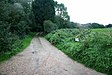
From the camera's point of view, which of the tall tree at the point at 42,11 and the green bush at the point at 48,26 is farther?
the tall tree at the point at 42,11

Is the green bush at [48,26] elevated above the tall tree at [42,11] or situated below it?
below

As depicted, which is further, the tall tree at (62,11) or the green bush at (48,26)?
the tall tree at (62,11)

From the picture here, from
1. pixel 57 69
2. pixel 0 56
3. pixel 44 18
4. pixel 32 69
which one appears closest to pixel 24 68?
pixel 32 69

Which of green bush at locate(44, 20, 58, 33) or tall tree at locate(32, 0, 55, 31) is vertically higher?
tall tree at locate(32, 0, 55, 31)

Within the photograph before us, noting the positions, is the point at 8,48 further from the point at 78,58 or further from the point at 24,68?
the point at 78,58

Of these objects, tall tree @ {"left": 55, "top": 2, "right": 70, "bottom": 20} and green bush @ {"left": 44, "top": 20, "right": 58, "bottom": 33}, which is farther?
tall tree @ {"left": 55, "top": 2, "right": 70, "bottom": 20}

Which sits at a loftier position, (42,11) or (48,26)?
(42,11)

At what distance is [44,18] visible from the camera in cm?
4316

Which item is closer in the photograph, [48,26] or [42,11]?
[48,26]

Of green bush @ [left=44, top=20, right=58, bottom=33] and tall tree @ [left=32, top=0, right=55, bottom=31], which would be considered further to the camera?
→ tall tree @ [left=32, top=0, right=55, bottom=31]

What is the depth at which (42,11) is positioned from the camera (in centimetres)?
4362

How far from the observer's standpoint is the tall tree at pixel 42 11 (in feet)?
142

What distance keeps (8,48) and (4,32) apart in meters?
1.32

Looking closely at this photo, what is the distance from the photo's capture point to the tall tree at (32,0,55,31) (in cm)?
4322
